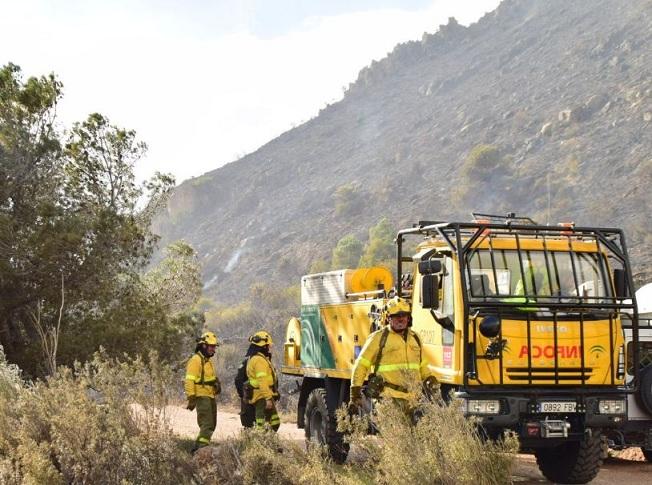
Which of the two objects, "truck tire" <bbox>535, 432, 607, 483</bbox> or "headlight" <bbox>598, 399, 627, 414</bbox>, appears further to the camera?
"truck tire" <bbox>535, 432, 607, 483</bbox>

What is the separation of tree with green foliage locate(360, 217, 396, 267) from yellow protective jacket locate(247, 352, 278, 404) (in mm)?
40983

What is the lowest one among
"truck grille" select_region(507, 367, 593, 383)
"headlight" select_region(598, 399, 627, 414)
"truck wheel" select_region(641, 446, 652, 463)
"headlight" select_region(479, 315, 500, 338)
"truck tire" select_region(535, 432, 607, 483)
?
"truck wheel" select_region(641, 446, 652, 463)

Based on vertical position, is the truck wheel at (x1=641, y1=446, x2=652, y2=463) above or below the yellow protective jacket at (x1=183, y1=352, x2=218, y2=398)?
below

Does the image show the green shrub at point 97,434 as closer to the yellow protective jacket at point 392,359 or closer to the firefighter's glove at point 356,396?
the firefighter's glove at point 356,396

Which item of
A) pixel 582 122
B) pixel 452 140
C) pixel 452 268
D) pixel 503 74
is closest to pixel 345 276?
pixel 452 268

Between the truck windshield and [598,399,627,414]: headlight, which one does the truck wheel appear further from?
the truck windshield

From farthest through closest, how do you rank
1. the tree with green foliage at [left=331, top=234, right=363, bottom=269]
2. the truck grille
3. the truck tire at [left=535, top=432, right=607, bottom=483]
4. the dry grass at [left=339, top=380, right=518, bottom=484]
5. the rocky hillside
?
the tree with green foliage at [left=331, top=234, right=363, bottom=269] → the rocky hillside → the truck tire at [left=535, top=432, right=607, bottom=483] → the truck grille → the dry grass at [left=339, top=380, right=518, bottom=484]

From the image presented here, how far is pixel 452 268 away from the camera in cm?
884

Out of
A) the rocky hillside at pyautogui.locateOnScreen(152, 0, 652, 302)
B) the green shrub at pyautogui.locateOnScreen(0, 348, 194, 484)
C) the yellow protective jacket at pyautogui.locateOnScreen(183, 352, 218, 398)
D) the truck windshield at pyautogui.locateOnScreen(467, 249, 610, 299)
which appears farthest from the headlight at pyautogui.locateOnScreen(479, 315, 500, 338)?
the rocky hillside at pyautogui.locateOnScreen(152, 0, 652, 302)

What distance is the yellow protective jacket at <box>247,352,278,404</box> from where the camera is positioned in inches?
446

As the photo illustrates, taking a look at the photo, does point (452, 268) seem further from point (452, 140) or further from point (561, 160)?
point (452, 140)

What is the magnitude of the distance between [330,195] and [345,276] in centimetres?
7337

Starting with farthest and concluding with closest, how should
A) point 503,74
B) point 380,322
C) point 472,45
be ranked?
point 472,45
point 503,74
point 380,322

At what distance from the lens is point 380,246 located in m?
58.2
